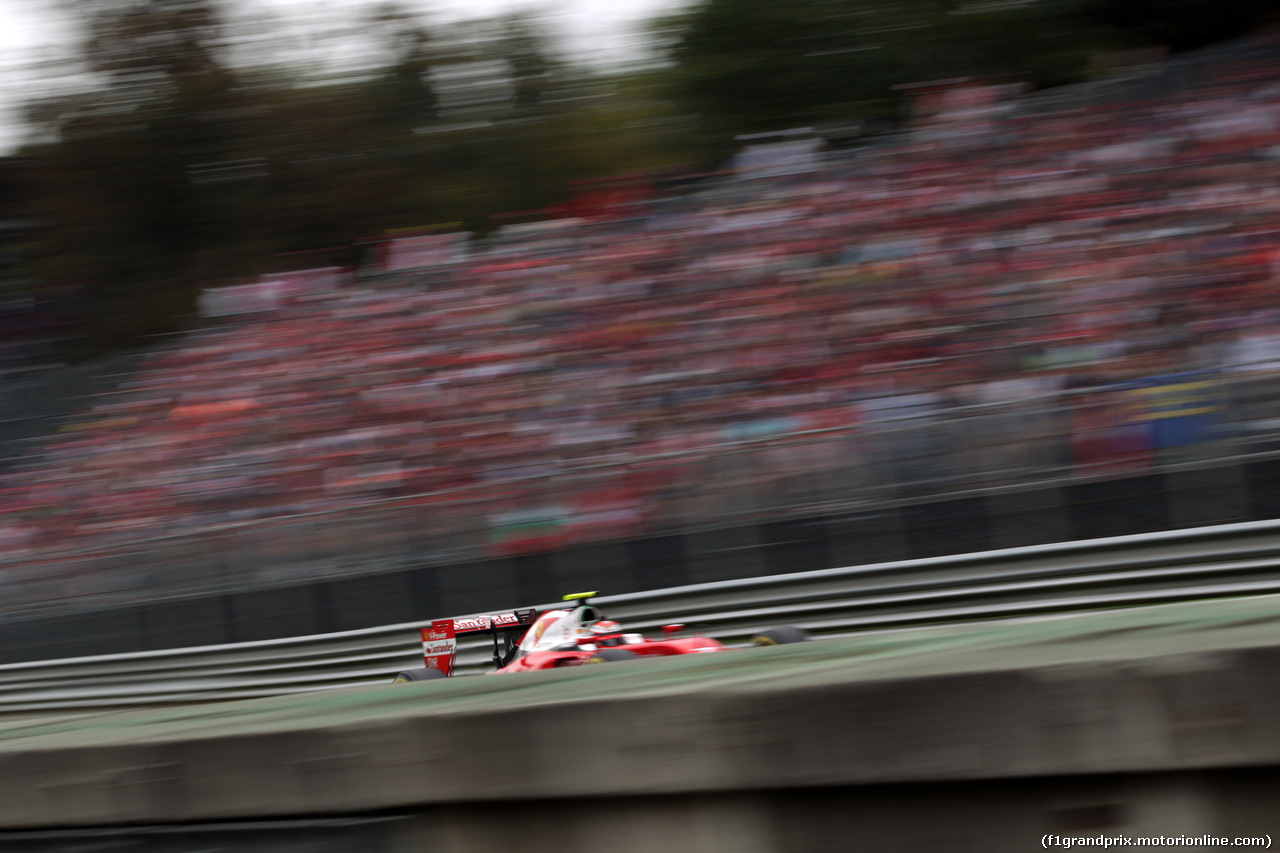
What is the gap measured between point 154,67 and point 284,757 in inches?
816

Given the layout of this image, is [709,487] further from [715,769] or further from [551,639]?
[715,769]

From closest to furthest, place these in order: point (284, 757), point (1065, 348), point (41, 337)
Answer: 1. point (284, 757)
2. point (1065, 348)
3. point (41, 337)

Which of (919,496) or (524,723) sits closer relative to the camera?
(524,723)

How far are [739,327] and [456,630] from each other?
2.84 metres

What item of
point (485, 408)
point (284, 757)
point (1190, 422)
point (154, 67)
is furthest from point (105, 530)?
point (154, 67)

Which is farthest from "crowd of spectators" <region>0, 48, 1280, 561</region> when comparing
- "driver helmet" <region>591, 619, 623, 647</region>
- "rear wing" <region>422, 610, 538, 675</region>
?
"rear wing" <region>422, 610, 538, 675</region>

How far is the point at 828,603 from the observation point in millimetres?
6387

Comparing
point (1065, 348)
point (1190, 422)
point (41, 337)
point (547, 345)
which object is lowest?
point (1190, 422)

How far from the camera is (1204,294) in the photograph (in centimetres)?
666

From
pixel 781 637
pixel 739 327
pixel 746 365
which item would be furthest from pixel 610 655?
pixel 739 327

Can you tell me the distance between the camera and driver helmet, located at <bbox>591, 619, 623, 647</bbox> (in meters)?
6.51

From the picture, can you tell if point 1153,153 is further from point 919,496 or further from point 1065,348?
point 919,496

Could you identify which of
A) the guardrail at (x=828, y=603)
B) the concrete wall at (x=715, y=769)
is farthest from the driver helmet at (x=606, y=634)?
the concrete wall at (x=715, y=769)

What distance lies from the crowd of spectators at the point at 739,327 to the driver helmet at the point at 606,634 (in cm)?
58
